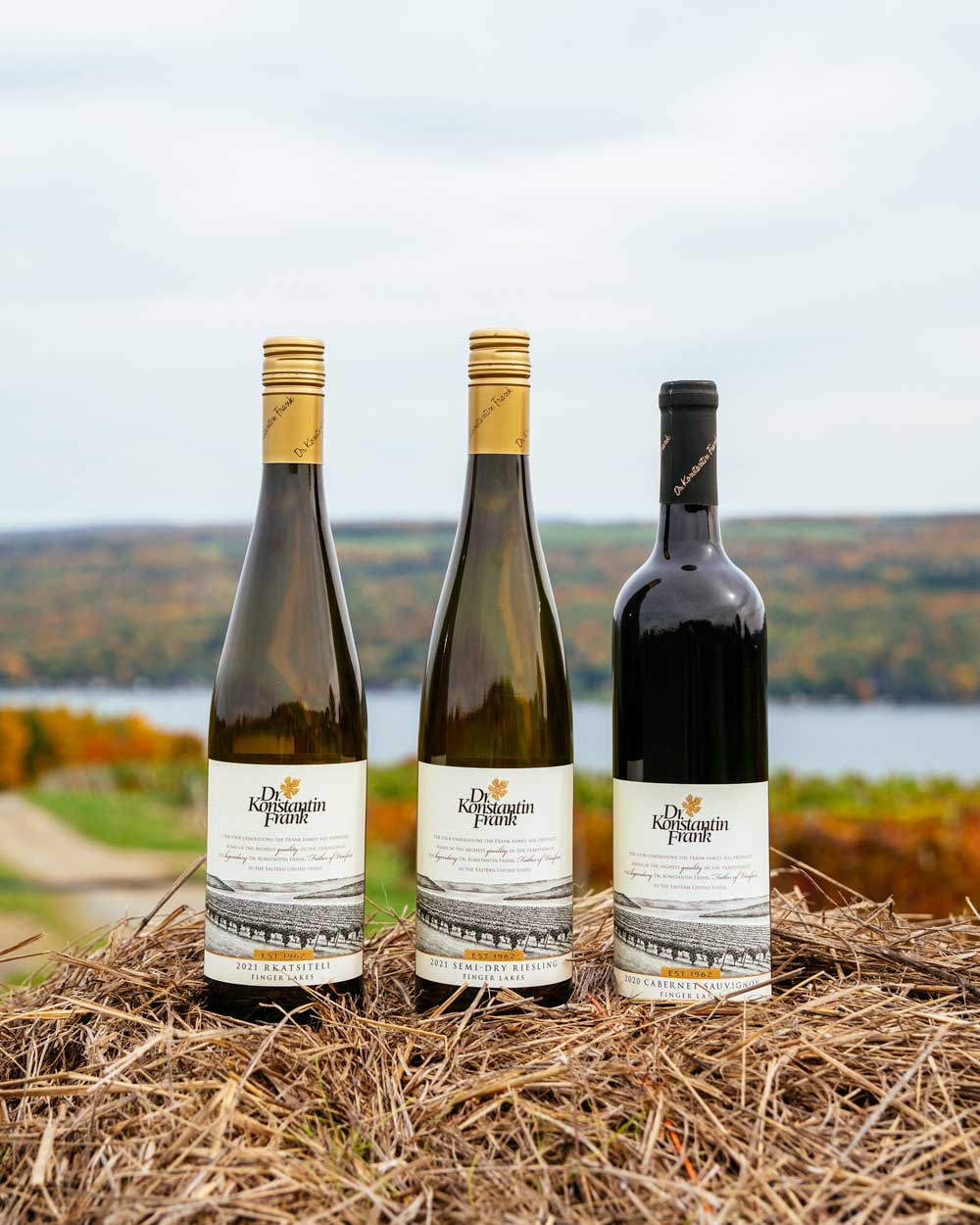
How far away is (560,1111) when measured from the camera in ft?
5.23

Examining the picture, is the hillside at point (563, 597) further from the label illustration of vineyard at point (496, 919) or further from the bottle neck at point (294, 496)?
the label illustration of vineyard at point (496, 919)

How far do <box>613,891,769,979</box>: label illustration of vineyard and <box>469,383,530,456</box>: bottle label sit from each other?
0.78 metres

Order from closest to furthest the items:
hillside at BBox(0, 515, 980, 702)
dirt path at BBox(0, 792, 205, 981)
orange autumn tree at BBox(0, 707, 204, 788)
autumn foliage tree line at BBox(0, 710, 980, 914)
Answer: autumn foliage tree line at BBox(0, 710, 980, 914) < hillside at BBox(0, 515, 980, 702) < dirt path at BBox(0, 792, 205, 981) < orange autumn tree at BBox(0, 707, 204, 788)

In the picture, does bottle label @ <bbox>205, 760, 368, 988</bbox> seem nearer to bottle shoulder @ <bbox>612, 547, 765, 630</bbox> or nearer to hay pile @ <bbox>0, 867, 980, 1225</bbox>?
hay pile @ <bbox>0, 867, 980, 1225</bbox>

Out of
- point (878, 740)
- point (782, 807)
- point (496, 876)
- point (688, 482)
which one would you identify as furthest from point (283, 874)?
point (878, 740)

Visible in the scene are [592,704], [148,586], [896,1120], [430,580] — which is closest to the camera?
[896,1120]

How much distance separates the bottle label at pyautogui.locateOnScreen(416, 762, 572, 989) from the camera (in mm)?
1968

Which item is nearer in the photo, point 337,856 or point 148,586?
A: point 337,856

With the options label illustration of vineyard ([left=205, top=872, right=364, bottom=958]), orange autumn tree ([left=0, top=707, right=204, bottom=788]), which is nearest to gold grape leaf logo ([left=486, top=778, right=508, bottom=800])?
label illustration of vineyard ([left=205, top=872, right=364, bottom=958])

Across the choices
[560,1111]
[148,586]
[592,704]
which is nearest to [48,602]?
[148,586]

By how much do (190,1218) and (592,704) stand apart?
4.56 m

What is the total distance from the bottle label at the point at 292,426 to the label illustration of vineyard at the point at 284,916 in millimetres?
704

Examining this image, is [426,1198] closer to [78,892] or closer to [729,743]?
[729,743]

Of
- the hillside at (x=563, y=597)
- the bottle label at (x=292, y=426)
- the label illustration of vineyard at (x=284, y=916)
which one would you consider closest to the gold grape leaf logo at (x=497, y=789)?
the label illustration of vineyard at (x=284, y=916)
